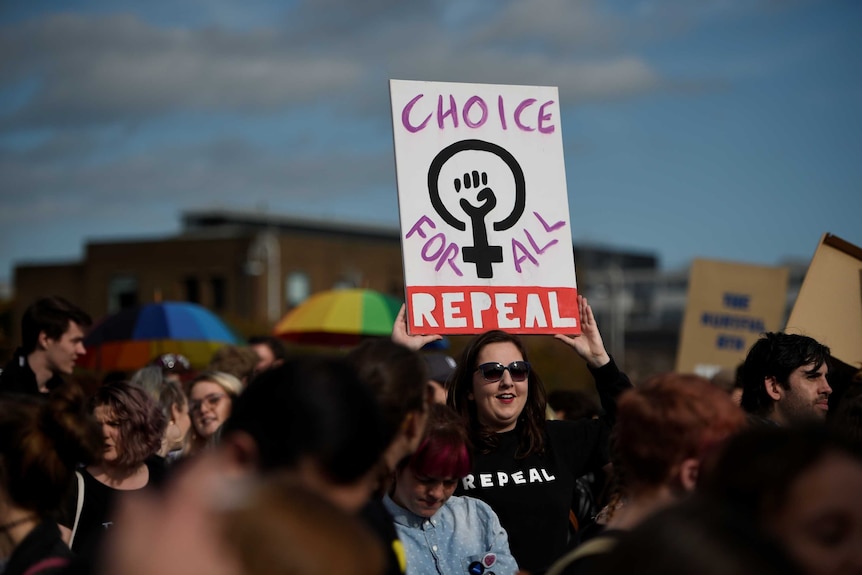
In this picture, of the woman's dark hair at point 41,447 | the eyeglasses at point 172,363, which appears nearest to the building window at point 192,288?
the eyeglasses at point 172,363

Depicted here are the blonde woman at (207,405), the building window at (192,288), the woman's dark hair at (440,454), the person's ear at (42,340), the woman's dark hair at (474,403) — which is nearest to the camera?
the woman's dark hair at (440,454)

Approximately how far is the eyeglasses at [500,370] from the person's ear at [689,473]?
6.25 feet

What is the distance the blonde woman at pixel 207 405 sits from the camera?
6.12 metres

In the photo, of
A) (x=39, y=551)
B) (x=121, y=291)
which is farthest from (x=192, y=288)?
(x=39, y=551)

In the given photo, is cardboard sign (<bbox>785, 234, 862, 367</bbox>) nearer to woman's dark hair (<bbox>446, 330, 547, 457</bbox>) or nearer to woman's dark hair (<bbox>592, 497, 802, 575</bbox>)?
woman's dark hair (<bbox>446, 330, 547, 457</bbox>)

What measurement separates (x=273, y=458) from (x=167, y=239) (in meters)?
55.0

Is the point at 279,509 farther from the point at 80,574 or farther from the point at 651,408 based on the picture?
the point at 651,408

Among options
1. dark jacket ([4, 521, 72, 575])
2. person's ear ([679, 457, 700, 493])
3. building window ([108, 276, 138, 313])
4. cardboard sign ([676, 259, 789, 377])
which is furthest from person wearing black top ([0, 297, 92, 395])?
building window ([108, 276, 138, 313])

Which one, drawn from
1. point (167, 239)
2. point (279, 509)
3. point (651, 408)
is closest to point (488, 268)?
point (651, 408)

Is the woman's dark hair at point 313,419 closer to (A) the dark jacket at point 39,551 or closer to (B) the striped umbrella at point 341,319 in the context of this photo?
(A) the dark jacket at point 39,551

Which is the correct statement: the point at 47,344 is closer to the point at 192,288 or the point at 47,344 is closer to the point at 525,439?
→ the point at 525,439

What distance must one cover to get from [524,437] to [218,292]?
168 ft

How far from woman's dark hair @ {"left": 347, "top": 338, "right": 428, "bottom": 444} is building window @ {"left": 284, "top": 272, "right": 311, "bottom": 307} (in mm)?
51686

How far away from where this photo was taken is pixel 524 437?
446cm
